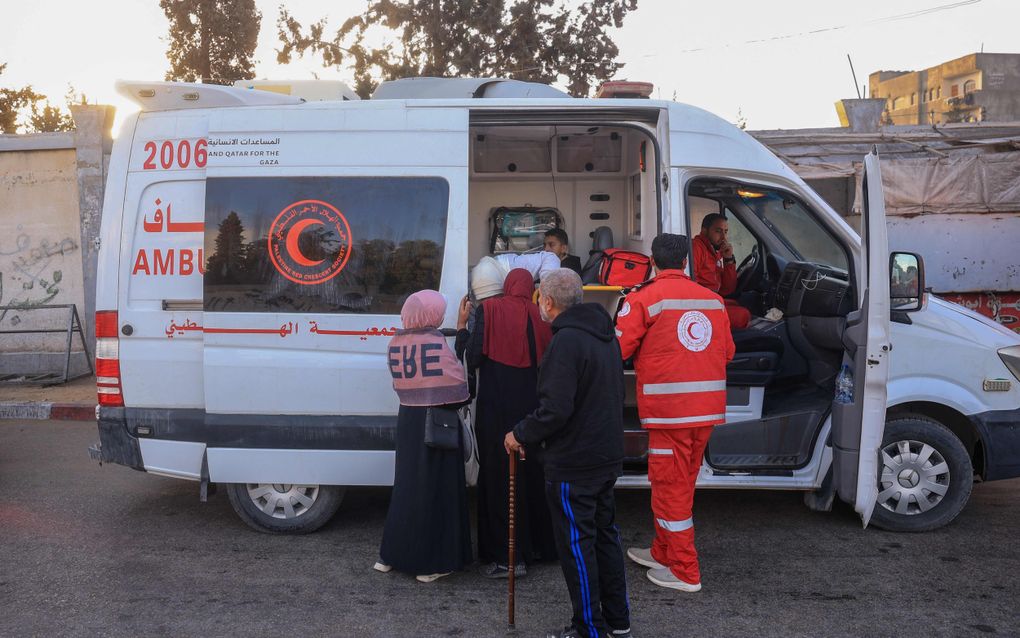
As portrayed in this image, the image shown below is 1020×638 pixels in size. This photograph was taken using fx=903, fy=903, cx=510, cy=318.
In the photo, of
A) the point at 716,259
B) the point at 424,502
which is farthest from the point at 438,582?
the point at 716,259

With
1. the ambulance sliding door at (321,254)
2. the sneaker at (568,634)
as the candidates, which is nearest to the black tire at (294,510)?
the ambulance sliding door at (321,254)

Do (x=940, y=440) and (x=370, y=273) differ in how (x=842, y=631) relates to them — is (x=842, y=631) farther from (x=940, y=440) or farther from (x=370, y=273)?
(x=370, y=273)

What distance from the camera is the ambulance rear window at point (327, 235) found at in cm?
506

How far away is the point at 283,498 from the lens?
5293mm

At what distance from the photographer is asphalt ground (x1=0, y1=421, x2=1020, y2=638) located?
418 centimetres

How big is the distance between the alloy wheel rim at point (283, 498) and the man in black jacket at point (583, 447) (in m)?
1.95

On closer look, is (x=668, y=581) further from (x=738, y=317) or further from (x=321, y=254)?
(x=321, y=254)

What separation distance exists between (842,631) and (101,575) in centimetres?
374

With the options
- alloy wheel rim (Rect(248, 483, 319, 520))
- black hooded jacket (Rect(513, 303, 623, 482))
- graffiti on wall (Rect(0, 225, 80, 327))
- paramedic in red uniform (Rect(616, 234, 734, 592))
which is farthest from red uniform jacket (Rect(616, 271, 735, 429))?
graffiti on wall (Rect(0, 225, 80, 327))

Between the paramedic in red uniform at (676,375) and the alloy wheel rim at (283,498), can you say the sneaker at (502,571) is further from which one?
the alloy wheel rim at (283,498)

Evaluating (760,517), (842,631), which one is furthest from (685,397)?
(760,517)

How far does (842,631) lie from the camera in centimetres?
409

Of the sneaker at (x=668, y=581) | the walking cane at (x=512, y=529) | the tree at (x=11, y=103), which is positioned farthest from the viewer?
the tree at (x=11, y=103)

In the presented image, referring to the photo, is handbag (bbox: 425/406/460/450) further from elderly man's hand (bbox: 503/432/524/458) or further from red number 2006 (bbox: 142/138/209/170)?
red number 2006 (bbox: 142/138/209/170)
